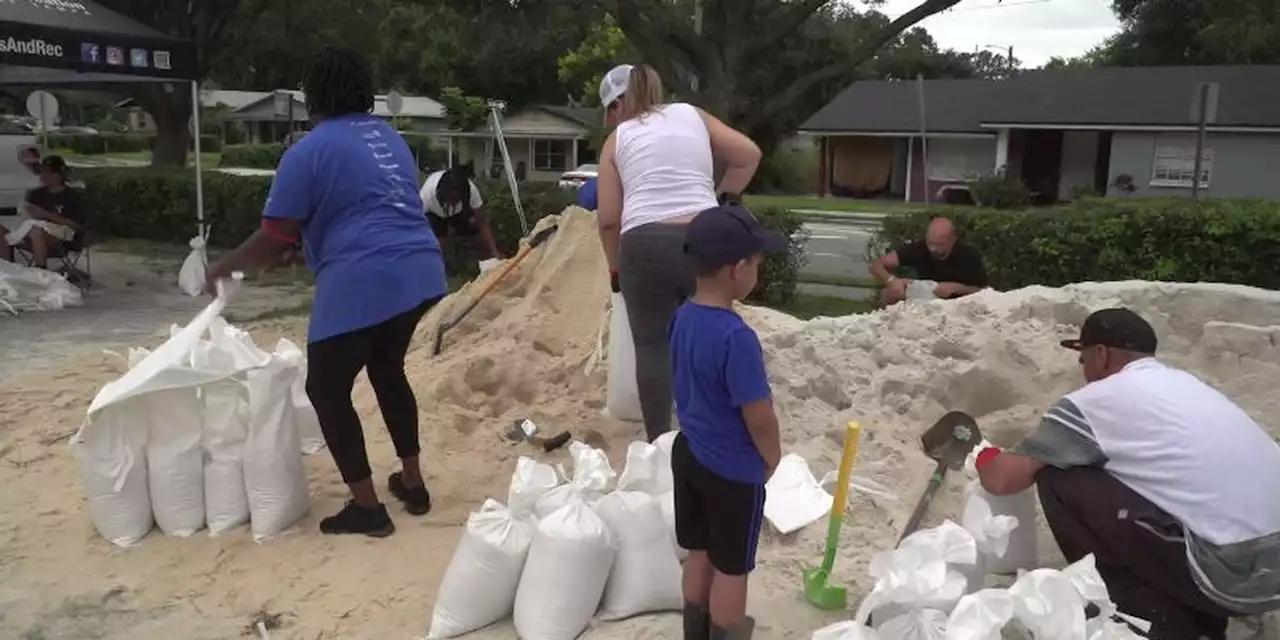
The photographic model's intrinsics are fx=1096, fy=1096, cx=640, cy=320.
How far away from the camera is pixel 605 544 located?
299cm

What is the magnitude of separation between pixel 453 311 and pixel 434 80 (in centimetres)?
3811

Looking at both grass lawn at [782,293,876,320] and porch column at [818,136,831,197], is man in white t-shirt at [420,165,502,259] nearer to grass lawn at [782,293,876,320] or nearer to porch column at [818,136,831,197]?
grass lawn at [782,293,876,320]

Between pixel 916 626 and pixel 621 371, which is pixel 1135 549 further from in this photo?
pixel 621 371

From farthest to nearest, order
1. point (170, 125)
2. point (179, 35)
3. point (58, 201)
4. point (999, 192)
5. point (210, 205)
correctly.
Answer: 1. point (999, 192)
2. point (170, 125)
3. point (179, 35)
4. point (210, 205)
5. point (58, 201)

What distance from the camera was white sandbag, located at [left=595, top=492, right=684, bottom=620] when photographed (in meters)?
3.08

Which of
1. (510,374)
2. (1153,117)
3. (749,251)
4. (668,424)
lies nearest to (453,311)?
(510,374)

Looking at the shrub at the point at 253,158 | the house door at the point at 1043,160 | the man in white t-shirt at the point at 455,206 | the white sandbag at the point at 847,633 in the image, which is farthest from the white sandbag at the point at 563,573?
the shrub at the point at 253,158

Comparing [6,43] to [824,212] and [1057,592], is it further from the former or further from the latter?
[824,212]

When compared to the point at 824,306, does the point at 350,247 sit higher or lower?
higher

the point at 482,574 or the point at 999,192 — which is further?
the point at 999,192

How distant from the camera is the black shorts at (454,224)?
7.21m

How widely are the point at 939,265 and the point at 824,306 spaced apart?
3.37 metres

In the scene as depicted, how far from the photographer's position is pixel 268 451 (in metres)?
3.71

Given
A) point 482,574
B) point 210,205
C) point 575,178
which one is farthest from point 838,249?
point 482,574
